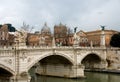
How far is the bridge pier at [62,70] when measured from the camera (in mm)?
34625

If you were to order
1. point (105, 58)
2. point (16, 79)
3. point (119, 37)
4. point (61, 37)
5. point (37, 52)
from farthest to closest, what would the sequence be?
point (61, 37) < point (119, 37) < point (105, 58) < point (37, 52) < point (16, 79)

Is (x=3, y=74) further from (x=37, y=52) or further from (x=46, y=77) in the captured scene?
(x=46, y=77)

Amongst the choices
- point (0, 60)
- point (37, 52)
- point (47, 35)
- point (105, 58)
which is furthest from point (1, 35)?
point (0, 60)

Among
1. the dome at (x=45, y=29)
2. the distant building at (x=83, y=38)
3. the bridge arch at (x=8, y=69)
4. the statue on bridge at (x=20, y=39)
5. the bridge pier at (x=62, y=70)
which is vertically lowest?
the bridge pier at (x=62, y=70)

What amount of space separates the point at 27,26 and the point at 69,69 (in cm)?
1290

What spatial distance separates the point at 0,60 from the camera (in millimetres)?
23766

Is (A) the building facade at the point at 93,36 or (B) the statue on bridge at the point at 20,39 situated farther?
(A) the building facade at the point at 93,36

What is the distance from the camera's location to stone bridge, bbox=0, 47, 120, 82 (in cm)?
2531

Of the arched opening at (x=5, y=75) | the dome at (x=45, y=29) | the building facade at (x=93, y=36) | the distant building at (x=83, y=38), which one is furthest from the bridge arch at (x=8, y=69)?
the building facade at (x=93, y=36)

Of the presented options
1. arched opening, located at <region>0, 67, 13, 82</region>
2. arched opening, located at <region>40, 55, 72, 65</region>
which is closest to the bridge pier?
arched opening, located at <region>40, 55, 72, 65</region>

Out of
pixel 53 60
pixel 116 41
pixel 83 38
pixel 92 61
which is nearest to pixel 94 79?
pixel 53 60

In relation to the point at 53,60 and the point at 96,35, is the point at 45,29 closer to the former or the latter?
the point at 96,35

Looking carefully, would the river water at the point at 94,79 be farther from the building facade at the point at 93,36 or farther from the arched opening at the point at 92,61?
the building facade at the point at 93,36

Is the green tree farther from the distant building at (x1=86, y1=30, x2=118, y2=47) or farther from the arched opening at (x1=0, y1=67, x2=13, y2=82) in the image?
the arched opening at (x1=0, y1=67, x2=13, y2=82)
